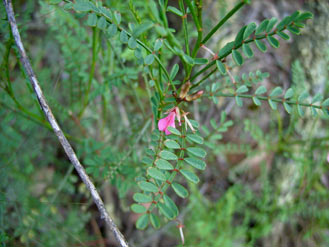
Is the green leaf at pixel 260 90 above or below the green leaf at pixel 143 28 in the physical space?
below

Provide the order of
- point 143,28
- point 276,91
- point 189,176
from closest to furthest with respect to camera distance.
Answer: point 143,28 < point 189,176 < point 276,91

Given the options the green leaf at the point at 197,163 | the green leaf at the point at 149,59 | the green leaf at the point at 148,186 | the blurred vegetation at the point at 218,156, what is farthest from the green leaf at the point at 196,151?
the blurred vegetation at the point at 218,156

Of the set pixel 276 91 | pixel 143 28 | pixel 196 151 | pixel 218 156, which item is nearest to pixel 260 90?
pixel 276 91

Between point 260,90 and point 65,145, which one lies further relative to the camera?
point 260,90

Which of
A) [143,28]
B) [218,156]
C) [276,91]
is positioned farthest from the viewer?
[218,156]

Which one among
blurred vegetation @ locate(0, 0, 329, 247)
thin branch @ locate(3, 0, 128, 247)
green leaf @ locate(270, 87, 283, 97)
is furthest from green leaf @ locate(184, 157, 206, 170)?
blurred vegetation @ locate(0, 0, 329, 247)

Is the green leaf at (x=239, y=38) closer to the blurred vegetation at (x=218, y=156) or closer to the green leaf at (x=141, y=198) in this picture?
the green leaf at (x=141, y=198)

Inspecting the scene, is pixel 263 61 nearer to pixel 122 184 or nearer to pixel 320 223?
pixel 320 223

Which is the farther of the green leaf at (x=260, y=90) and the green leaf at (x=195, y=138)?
the green leaf at (x=260, y=90)

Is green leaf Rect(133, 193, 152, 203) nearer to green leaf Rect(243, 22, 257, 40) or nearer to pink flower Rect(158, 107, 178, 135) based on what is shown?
A: pink flower Rect(158, 107, 178, 135)

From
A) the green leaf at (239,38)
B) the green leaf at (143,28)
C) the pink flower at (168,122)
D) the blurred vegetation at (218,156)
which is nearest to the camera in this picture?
the green leaf at (143,28)

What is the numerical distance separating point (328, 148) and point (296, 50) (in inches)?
33.9

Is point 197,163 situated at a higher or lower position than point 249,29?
lower

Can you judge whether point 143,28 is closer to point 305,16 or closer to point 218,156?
point 305,16
